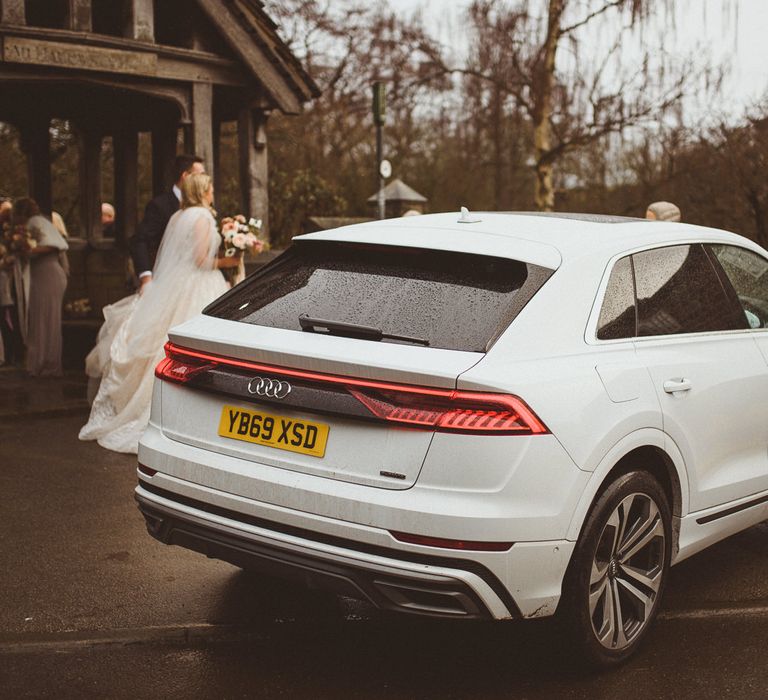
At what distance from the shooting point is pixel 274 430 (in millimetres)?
3893

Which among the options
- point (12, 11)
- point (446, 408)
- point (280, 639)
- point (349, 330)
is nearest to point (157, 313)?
point (12, 11)

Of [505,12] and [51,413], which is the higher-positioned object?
[505,12]

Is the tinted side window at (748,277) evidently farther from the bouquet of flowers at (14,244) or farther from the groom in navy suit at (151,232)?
the bouquet of flowers at (14,244)

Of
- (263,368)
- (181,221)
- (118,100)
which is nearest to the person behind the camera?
(263,368)

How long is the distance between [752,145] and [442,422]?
1474 centimetres

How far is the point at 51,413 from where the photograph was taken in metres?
9.99

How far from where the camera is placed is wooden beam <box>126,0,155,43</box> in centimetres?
1267

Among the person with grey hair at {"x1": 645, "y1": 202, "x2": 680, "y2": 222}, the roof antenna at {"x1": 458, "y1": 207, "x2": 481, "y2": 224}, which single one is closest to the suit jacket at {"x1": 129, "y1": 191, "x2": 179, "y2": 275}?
the person with grey hair at {"x1": 645, "y1": 202, "x2": 680, "y2": 222}

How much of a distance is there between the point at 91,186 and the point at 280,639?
16054 mm

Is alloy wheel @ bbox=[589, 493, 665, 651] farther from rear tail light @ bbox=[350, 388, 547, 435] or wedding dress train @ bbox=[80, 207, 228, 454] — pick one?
wedding dress train @ bbox=[80, 207, 228, 454]

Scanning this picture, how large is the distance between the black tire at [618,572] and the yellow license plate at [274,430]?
99 centimetres

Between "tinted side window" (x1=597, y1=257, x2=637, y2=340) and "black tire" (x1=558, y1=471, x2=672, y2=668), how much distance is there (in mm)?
548

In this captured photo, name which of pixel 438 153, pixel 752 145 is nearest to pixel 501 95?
pixel 438 153

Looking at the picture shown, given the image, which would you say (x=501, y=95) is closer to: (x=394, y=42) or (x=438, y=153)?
(x=438, y=153)
